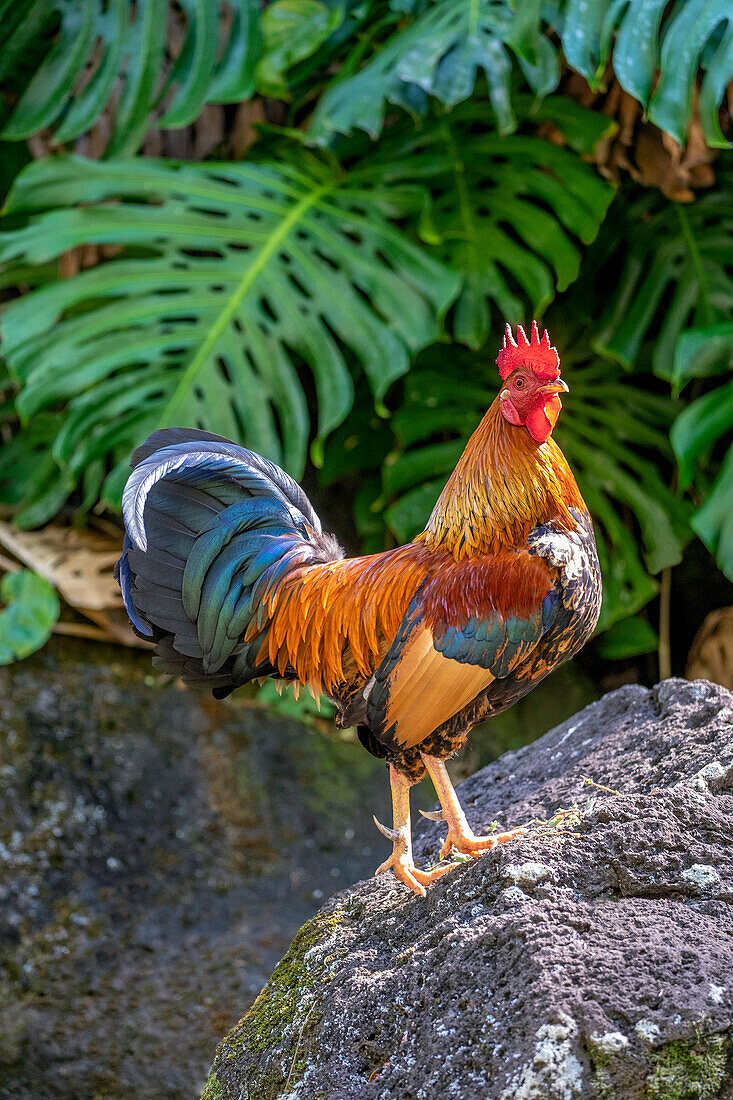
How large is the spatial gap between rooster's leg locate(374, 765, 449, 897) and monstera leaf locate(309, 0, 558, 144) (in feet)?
8.02

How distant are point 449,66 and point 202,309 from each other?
1.36m

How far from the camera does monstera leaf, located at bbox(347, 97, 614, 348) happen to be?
427 centimetres

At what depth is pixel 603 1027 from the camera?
5.08 feet

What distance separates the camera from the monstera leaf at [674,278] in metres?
4.60

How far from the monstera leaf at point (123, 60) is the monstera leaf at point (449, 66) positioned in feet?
2.03

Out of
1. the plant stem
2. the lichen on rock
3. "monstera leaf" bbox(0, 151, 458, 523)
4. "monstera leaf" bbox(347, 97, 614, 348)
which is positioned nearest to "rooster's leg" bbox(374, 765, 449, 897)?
the lichen on rock

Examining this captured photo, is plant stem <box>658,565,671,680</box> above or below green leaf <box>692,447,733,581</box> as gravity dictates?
below

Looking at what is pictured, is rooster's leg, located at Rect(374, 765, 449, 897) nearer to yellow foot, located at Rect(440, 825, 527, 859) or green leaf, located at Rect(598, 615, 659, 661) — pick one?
yellow foot, located at Rect(440, 825, 527, 859)

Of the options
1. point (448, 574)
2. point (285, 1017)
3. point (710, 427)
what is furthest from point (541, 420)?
point (710, 427)

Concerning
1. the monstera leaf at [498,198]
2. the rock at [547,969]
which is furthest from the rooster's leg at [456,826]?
the monstera leaf at [498,198]

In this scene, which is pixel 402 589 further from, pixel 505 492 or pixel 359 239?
pixel 359 239

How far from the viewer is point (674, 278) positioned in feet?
15.5

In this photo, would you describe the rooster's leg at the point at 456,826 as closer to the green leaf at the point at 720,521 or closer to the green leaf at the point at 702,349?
the green leaf at the point at 720,521

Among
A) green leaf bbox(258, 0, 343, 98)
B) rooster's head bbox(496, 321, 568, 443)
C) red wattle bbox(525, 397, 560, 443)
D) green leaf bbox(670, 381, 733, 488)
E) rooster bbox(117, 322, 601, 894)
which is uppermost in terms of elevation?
green leaf bbox(258, 0, 343, 98)
